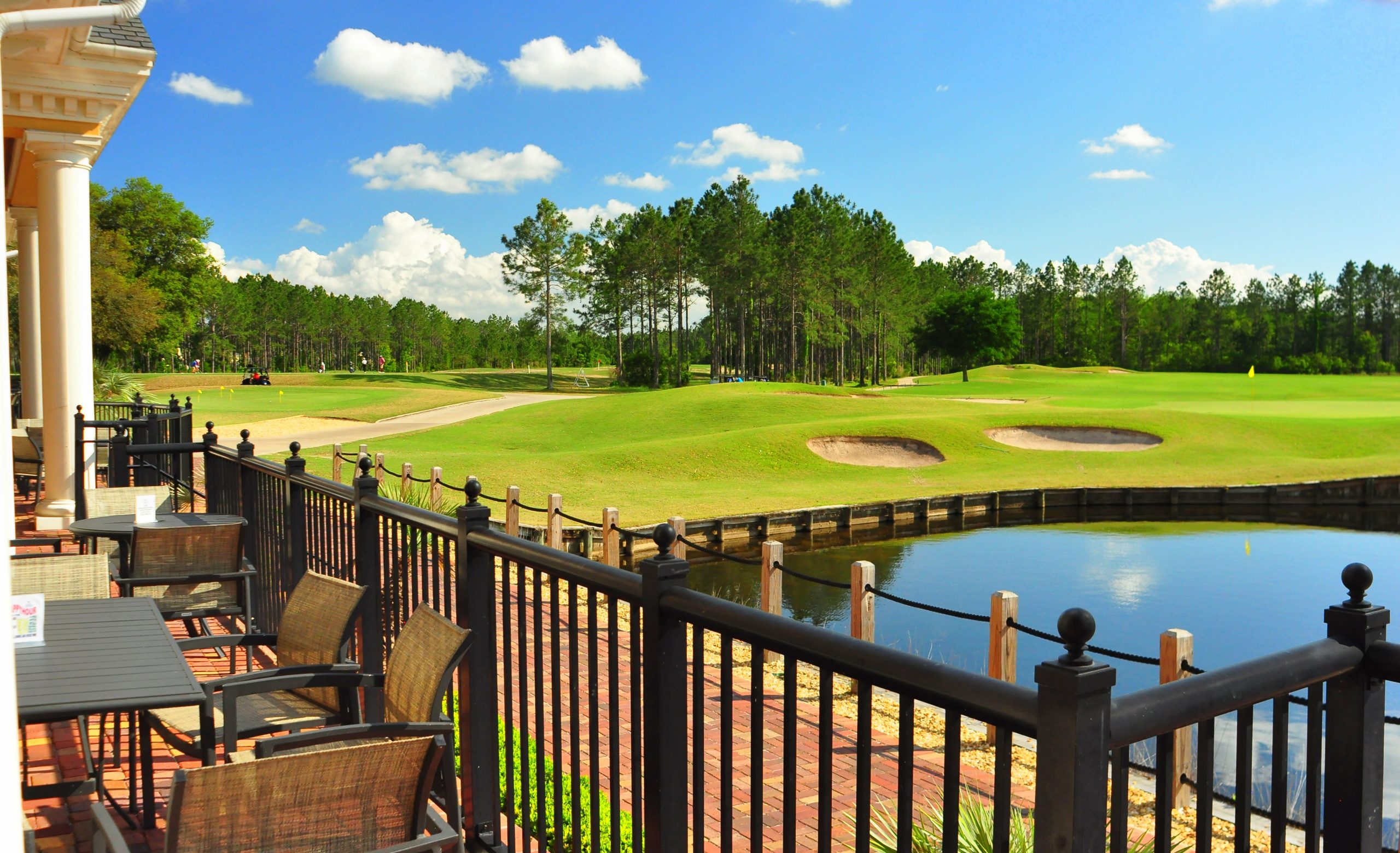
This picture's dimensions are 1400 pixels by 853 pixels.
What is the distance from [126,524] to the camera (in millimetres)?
6504

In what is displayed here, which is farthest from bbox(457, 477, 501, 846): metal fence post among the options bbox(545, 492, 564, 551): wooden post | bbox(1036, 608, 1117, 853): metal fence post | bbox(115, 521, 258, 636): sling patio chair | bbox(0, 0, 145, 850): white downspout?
bbox(545, 492, 564, 551): wooden post

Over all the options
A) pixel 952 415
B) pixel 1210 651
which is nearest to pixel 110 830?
pixel 1210 651

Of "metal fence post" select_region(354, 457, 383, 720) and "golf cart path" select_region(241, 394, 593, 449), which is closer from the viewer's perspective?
"metal fence post" select_region(354, 457, 383, 720)

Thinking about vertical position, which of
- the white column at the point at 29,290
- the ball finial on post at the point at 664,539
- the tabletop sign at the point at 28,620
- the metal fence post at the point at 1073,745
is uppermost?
the white column at the point at 29,290

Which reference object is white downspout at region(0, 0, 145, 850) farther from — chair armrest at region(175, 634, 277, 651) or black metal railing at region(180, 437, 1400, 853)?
chair armrest at region(175, 634, 277, 651)

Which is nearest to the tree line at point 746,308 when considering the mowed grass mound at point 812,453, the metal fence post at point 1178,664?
the mowed grass mound at point 812,453

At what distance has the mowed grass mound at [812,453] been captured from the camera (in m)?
23.7

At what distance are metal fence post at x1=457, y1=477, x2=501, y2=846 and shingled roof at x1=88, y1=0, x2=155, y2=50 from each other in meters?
9.03

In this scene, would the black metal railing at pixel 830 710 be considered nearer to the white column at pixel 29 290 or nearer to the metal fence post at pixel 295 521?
the metal fence post at pixel 295 521

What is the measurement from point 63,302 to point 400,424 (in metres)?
28.4

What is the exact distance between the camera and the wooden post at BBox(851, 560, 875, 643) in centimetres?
895

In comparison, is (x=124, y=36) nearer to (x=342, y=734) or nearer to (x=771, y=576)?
(x=771, y=576)

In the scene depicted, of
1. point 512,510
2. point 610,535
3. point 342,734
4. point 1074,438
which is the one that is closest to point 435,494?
point 512,510

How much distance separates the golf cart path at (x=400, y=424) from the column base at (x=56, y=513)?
12.3 m
